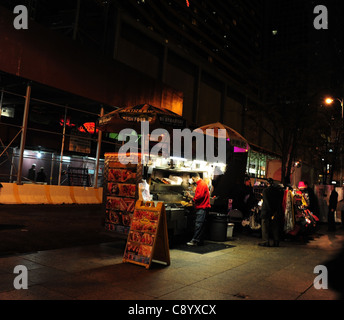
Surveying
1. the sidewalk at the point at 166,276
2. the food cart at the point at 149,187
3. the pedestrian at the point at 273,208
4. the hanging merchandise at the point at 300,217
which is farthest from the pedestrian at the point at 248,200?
the sidewalk at the point at 166,276

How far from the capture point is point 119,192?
855 centimetres

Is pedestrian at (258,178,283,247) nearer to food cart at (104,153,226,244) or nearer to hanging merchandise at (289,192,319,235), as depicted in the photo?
hanging merchandise at (289,192,319,235)

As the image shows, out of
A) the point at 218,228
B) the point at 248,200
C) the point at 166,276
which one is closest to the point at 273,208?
the point at 218,228

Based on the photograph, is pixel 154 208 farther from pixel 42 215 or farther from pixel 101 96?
pixel 101 96

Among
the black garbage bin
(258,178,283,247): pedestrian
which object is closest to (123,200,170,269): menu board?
the black garbage bin

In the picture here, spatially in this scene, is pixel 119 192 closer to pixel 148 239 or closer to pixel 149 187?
pixel 149 187

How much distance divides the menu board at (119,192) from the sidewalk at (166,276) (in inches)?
24.4

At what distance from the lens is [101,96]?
17.3 metres

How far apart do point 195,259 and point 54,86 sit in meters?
11.1

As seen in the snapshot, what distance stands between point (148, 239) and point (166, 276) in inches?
38.8

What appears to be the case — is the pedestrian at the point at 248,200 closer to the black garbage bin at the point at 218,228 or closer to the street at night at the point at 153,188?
the street at night at the point at 153,188

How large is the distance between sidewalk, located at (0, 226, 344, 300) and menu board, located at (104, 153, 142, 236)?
62cm

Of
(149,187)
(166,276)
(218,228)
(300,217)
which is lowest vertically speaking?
(166,276)

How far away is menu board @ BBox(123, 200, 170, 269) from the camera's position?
6668 mm
